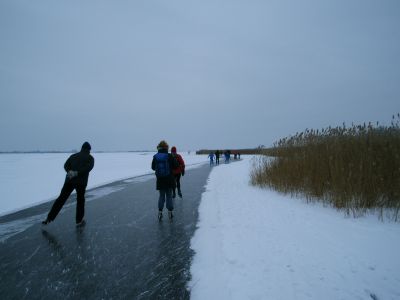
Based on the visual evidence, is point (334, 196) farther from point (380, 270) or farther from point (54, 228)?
point (54, 228)

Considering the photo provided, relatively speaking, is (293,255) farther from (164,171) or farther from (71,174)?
(71,174)

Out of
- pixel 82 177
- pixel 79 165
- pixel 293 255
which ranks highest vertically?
pixel 79 165

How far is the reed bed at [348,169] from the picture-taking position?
201 inches

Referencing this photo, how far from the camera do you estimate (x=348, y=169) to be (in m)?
5.71

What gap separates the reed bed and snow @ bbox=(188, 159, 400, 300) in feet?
1.76

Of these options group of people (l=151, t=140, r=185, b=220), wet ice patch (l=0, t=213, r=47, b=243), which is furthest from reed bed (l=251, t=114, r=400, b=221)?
wet ice patch (l=0, t=213, r=47, b=243)

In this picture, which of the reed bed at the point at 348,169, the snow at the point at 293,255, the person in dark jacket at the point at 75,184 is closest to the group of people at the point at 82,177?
the person in dark jacket at the point at 75,184

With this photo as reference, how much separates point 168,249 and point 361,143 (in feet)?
Result: 16.8

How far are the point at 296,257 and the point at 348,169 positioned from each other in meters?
3.39

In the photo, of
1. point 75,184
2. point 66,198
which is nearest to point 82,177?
point 75,184

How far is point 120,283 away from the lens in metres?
2.88

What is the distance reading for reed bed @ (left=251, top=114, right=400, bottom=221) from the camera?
5.11m

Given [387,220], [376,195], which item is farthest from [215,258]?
[376,195]

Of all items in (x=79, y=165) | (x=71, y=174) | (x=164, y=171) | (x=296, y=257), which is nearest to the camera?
(x=296, y=257)
